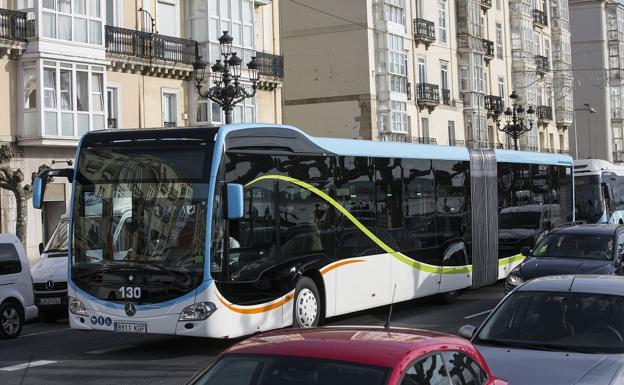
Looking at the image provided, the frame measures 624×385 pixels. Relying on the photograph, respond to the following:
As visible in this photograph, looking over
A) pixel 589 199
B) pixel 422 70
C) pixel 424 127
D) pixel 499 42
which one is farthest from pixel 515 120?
pixel 499 42

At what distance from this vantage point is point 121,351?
1300 centimetres

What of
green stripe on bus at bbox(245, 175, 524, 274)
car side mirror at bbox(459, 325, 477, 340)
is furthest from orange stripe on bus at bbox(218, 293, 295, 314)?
car side mirror at bbox(459, 325, 477, 340)

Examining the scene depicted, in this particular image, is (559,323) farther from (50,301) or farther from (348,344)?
(50,301)

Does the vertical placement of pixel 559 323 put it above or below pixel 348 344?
below

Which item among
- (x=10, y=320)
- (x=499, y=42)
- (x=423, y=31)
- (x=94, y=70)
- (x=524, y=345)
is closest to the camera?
(x=524, y=345)

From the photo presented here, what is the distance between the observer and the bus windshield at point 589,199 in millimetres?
33312

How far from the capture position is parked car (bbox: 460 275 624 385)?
702 centimetres

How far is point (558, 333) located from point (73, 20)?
992 inches

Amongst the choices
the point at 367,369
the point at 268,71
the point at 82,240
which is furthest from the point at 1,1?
the point at 367,369

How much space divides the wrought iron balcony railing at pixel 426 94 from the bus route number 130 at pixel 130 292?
126 ft

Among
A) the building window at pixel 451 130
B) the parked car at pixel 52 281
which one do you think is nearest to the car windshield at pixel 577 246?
the parked car at pixel 52 281

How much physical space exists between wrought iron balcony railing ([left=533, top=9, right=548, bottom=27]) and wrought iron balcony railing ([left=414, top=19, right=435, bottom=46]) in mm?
19852

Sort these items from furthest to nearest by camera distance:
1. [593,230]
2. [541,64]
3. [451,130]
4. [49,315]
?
[541,64]
[451,130]
[49,315]
[593,230]

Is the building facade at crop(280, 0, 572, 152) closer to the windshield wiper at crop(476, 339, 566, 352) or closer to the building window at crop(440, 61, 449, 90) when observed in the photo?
the building window at crop(440, 61, 449, 90)
